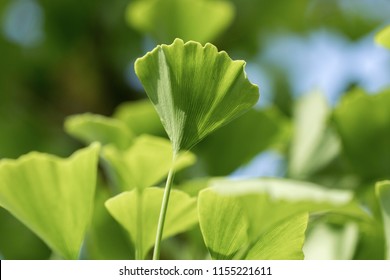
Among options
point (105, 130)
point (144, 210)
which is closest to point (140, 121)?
point (105, 130)

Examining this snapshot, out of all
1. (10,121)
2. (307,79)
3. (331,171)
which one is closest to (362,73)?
(307,79)

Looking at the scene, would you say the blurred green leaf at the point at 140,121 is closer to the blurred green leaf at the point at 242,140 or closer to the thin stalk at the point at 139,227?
the blurred green leaf at the point at 242,140

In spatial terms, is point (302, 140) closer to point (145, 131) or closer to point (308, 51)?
point (145, 131)

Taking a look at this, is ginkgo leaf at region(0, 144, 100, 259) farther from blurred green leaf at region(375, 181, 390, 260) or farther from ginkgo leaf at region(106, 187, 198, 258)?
blurred green leaf at region(375, 181, 390, 260)

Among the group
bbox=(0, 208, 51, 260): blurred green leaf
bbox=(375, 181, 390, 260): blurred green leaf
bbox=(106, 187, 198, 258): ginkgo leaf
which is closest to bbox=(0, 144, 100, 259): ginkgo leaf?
bbox=(106, 187, 198, 258): ginkgo leaf

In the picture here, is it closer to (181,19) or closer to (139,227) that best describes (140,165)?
(139,227)
